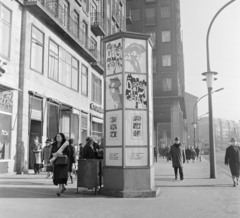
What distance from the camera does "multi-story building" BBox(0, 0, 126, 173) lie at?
15.2m

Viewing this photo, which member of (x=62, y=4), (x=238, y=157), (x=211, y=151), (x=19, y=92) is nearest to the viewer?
(x=238, y=157)

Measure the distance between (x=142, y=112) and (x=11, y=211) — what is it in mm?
4385

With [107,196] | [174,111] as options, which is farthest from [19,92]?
[174,111]

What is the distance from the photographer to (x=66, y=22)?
22.6 metres

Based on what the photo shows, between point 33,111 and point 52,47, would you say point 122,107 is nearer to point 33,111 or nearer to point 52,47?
point 33,111

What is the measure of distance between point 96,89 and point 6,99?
15161 mm

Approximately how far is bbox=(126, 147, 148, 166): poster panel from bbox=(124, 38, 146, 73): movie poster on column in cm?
224

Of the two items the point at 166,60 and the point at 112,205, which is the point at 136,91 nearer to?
the point at 112,205

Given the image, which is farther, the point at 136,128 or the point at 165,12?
the point at 165,12

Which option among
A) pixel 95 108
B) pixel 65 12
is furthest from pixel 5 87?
pixel 95 108

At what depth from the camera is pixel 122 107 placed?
9039 millimetres

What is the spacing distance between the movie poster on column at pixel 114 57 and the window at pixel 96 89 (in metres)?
19.0

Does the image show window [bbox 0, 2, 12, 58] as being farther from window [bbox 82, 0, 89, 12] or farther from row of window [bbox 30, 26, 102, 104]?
window [bbox 82, 0, 89, 12]

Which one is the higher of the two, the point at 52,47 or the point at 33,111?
the point at 52,47
